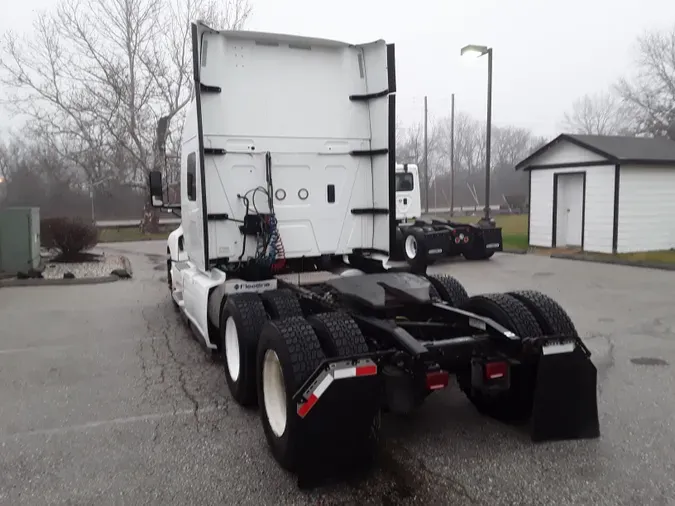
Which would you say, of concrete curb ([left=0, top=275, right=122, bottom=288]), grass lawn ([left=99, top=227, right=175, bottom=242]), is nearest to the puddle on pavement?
concrete curb ([left=0, top=275, right=122, bottom=288])

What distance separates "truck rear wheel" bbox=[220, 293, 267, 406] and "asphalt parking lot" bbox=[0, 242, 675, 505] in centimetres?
19

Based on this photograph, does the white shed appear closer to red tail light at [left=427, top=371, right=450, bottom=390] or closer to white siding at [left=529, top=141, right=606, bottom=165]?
Answer: white siding at [left=529, top=141, right=606, bottom=165]

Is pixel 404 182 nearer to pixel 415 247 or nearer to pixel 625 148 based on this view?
pixel 415 247

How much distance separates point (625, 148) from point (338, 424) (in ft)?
54.3

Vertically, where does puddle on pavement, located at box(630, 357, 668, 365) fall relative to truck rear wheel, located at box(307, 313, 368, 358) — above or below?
below

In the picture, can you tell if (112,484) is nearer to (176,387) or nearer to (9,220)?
(176,387)

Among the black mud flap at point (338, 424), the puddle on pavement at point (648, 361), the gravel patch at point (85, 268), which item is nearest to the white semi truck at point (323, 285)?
the black mud flap at point (338, 424)

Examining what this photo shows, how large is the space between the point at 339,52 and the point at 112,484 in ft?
16.2

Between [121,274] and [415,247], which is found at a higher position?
[415,247]

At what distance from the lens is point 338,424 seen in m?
3.37

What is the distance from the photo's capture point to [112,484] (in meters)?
3.59

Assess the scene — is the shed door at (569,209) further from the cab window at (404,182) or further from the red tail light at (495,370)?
the red tail light at (495,370)

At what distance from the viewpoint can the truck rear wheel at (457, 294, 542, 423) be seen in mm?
4008

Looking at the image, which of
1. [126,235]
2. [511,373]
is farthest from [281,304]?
[126,235]
